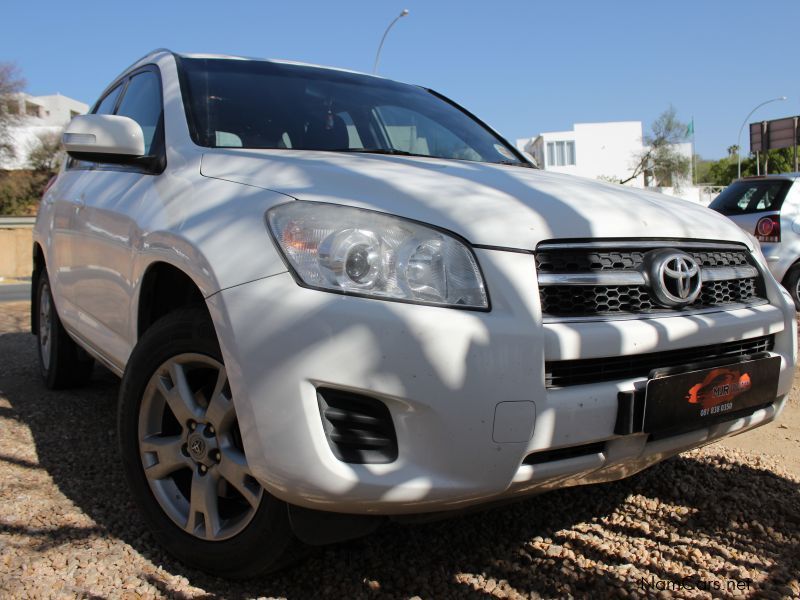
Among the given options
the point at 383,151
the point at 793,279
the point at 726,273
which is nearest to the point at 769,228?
the point at 793,279

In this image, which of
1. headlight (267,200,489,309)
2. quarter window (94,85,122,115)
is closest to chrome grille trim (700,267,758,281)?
headlight (267,200,489,309)

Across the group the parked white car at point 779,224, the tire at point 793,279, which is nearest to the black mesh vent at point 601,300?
the parked white car at point 779,224

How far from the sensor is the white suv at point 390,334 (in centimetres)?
178

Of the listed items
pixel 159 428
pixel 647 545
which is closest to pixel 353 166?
pixel 159 428

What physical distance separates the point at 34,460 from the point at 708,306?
9.35 feet

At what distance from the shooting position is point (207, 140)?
8.46 feet

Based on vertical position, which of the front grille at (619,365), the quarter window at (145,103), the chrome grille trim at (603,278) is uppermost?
the quarter window at (145,103)

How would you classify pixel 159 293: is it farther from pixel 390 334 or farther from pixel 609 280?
pixel 609 280

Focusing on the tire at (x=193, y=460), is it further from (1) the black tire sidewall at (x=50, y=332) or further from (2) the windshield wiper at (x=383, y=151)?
(1) the black tire sidewall at (x=50, y=332)

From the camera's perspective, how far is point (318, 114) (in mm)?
3041

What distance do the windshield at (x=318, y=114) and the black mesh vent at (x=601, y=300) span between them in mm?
1201

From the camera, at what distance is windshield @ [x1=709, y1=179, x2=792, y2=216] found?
25.0ft

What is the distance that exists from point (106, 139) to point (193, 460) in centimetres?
126

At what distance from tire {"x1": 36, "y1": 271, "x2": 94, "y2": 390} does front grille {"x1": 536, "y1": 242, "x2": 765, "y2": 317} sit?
3138mm
